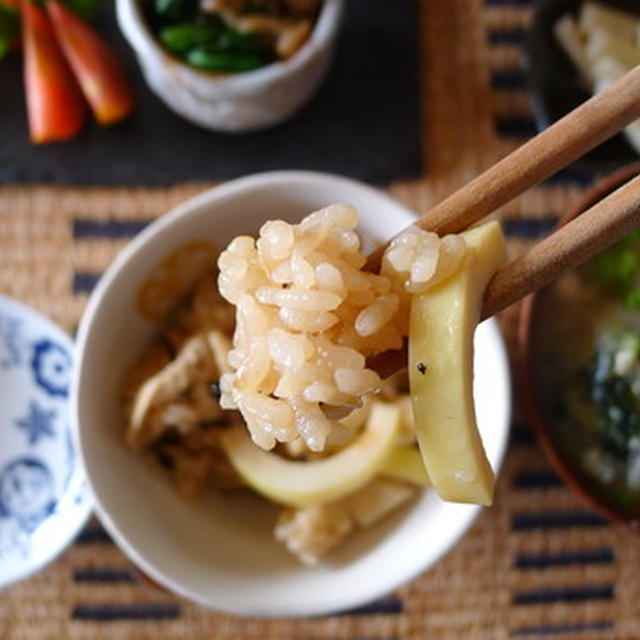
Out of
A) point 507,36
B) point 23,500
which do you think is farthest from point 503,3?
point 23,500

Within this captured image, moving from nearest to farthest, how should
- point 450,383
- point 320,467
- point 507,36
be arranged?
point 450,383
point 320,467
point 507,36

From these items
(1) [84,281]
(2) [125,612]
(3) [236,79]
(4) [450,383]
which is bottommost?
(2) [125,612]

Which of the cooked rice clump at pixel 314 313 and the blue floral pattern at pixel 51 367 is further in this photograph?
the blue floral pattern at pixel 51 367

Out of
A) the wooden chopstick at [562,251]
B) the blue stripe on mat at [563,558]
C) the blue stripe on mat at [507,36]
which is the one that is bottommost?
the blue stripe on mat at [563,558]

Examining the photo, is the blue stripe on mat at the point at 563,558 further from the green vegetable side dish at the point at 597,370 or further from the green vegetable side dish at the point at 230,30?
the green vegetable side dish at the point at 230,30

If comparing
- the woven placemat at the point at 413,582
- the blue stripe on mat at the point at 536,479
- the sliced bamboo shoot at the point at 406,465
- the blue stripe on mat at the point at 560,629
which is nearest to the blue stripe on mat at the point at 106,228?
the woven placemat at the point at 413,582

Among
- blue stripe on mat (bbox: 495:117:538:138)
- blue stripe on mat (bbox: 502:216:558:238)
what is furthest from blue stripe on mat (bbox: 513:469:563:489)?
blue stripe on mat (bbox: 495:117:538:138)

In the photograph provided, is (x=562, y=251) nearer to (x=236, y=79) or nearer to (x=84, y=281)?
(x=236, y=79)
